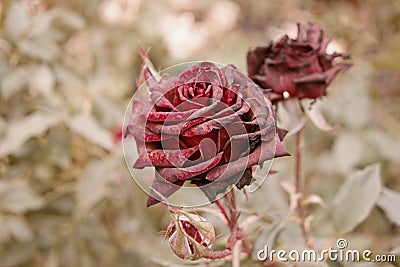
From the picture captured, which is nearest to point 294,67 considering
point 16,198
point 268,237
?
point 268,237

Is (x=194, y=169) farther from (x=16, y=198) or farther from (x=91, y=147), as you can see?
(x=91, y=147)

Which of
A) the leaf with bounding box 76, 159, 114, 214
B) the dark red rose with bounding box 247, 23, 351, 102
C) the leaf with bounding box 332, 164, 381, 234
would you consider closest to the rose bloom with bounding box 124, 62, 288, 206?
the dark red rose with bounding box 247, 23, 351, 102

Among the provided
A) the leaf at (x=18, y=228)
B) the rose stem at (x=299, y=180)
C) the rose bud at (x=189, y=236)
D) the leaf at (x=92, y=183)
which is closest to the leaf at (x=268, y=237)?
the rose stem at (x=299, y=180)

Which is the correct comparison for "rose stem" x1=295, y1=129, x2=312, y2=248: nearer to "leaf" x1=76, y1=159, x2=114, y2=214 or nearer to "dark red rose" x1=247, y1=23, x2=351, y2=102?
"dark red rose" x1=247, y1=23, x2=351, y2=102

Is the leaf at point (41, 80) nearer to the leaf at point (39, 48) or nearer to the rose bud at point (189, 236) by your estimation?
the leaf at point (39, 48)

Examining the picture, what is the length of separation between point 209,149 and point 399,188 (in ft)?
2.31

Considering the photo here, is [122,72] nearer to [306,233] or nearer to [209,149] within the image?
[306,233]

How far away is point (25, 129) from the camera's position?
906mm

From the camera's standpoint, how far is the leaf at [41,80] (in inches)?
35.7

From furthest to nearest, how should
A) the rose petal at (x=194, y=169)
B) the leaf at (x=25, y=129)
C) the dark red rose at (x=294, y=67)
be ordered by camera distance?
the leaf at (x=25, y=129) < the dark red rose at (x=294, y=67) < the rose petal at (x=194, y=169)

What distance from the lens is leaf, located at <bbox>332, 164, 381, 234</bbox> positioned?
68 centimetres

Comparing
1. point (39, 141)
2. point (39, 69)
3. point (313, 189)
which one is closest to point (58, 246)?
point (39, 141)

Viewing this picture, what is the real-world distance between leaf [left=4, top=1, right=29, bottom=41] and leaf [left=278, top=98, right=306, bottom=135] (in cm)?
48

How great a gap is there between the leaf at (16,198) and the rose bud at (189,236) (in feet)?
1.68
